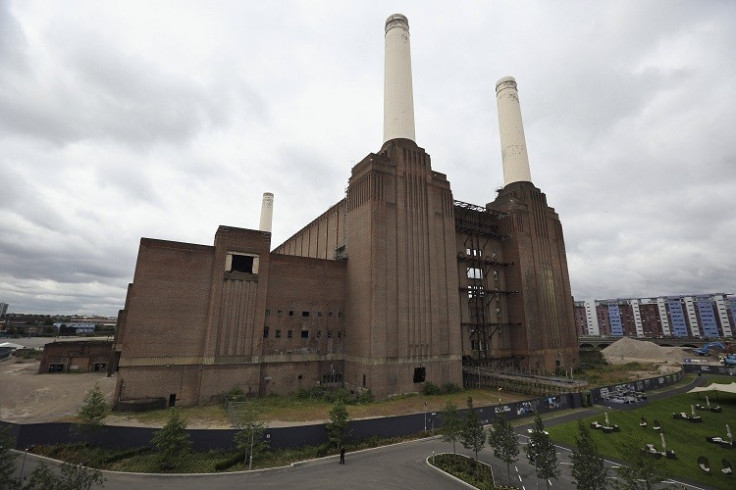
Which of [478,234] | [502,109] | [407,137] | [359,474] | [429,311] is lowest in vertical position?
[359,474]

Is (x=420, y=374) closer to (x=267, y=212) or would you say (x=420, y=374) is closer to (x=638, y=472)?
(x=638, y=472)

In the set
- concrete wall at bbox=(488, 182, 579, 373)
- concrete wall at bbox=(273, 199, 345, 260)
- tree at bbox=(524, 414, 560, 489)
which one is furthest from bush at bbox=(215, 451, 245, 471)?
concrete wall at bbox=(488, 182, 579, 373)

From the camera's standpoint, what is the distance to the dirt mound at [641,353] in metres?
84.5

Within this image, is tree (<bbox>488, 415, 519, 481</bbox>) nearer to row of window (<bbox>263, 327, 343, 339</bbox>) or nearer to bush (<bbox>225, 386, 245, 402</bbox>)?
bush (<bbox>225, 386, 245, 402</bbox>)

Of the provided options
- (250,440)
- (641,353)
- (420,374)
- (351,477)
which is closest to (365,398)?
(420,374)

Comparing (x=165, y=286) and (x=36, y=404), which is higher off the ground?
(x=165, y=286)

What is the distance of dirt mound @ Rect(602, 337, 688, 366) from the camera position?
277 feet

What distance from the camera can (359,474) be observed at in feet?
71.9

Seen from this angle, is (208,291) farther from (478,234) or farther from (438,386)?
(478,234)

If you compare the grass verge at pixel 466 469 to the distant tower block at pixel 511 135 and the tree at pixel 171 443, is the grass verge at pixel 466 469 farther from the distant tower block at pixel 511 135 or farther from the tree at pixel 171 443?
the distant tower block at pixel 511 135

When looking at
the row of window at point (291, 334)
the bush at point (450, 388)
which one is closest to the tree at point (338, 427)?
the row of window at point (291, 334)

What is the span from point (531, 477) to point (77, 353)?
250 feet

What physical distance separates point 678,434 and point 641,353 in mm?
73833

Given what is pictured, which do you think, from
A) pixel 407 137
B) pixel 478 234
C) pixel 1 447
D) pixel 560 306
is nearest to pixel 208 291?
pixel 1 447
